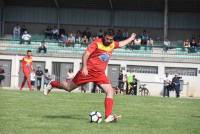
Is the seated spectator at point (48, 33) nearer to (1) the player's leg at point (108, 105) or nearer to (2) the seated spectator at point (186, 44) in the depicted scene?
(2) the seated spectator at point (186, 44)

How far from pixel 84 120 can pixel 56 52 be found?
107ft

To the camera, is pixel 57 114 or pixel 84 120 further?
pixel 57 114

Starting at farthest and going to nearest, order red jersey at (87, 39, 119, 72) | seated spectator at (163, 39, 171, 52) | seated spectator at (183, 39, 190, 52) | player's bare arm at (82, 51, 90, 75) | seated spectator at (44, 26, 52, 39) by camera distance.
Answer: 1. seated spectator at (44, 26, 52, 39)
2. seated spectator at (163, 39, 171, 52)
3. seated spectator at (183, 39, 190, 52)
4. red jersey at (87, 39, 119, 72)
5. player's bare arm at (82, 51, 90, 75)

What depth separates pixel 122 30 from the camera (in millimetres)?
51812

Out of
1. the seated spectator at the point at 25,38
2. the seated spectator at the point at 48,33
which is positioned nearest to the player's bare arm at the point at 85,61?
the seated spectator at the point at 25,38

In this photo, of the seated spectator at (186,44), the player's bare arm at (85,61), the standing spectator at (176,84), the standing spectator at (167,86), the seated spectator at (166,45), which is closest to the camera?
the player's bare arm at (85,61)

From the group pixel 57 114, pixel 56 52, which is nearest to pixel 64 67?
pixel 56 52

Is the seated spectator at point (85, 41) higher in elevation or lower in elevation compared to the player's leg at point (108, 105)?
higher

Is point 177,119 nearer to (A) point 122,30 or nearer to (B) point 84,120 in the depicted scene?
(B) point 84,120

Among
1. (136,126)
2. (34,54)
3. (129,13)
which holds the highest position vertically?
(129,13)

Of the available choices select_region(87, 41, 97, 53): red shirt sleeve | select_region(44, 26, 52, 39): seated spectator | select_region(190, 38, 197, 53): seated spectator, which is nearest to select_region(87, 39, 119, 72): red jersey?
select_region(87, 41, 97, 53): red shirt sleeve

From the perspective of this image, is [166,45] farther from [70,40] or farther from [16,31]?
[16,31]

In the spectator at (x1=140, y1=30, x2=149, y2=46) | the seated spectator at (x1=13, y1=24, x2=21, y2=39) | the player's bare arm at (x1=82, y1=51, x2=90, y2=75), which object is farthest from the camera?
the seated spectator at (x1=13, y1=24, x2=21, y2=39)

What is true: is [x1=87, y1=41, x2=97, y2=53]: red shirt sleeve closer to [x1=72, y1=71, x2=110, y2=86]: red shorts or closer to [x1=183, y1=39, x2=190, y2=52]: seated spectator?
[x1=72, y1=71, x2=110, y2=86]: red shorts
